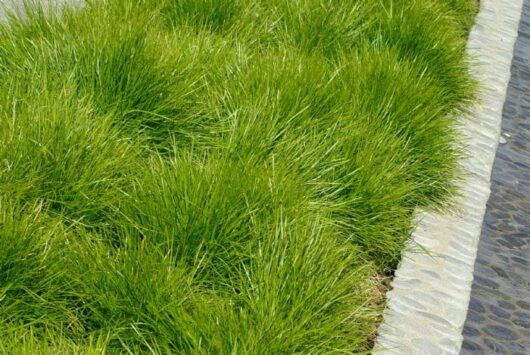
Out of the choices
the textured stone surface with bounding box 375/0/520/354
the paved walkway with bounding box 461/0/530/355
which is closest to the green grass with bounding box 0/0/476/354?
the textured stone surface with bounding box 375/0/520/354

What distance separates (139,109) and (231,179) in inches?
25.7

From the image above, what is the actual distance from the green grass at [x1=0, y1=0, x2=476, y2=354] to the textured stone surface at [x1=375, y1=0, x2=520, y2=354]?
8 centimetres

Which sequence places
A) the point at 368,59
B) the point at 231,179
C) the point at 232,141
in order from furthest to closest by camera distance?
the point at 368,59 → the point at 232,141 → the point at 231,179

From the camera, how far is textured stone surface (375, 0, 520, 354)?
325 cm

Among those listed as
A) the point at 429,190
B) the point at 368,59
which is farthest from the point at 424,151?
the point at 368,59

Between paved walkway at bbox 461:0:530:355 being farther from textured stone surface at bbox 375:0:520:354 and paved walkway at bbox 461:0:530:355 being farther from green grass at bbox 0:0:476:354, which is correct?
green grass at bbox 0:0:476:354

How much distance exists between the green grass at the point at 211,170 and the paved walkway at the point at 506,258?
0.32 m

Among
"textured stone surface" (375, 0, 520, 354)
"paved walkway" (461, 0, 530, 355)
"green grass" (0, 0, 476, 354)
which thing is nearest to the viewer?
"green grass" (0, 0, 476, 354)

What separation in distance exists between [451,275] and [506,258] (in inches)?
19.1

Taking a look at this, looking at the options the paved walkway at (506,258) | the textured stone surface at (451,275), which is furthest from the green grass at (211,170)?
the paved walkway at (506,258)

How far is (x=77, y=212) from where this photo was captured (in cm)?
314

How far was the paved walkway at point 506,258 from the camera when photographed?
3518 mm

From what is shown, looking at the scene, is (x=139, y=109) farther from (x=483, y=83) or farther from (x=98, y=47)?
(x=483, y=83)

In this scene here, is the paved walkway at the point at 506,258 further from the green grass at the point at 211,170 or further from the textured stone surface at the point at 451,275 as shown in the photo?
the green grass at the point at 211,170
